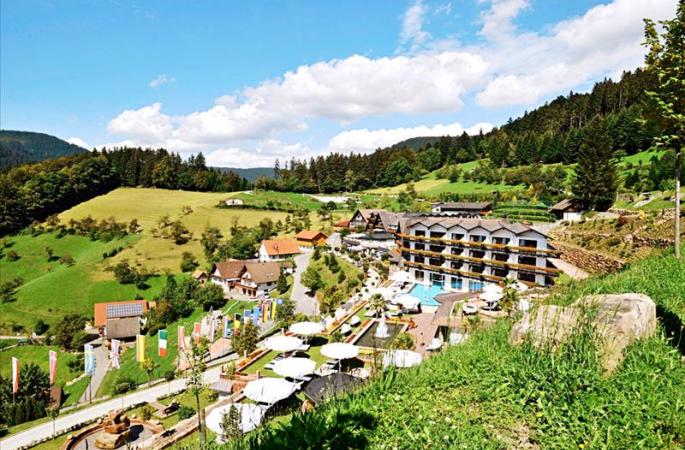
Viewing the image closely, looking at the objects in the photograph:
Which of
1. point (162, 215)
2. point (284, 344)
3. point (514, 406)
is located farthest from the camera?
point (162, 215)

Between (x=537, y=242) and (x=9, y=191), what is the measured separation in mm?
104039

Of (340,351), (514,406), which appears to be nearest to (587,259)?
(340,351)

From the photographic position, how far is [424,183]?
360 feet

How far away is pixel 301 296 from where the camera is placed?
45406 millimetres

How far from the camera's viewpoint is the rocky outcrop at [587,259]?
27.7 metres

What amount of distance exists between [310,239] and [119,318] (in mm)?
29524

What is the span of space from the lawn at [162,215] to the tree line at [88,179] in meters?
3.70

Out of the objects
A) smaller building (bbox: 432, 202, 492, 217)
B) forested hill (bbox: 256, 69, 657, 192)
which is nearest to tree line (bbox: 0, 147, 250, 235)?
forested hill (bbox: 256, 69, 657, 192)

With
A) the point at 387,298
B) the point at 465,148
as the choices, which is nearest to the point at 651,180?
the point at 387,298

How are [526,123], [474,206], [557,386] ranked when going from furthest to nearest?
[526,123] < [474,206] < [557,386]

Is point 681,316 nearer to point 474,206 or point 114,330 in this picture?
point 114,330

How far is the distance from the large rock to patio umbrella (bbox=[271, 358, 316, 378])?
1342 centimetres

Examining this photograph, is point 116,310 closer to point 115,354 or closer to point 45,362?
point 45,362

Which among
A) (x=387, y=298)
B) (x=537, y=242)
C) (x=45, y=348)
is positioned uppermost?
(x=537, y=242)
